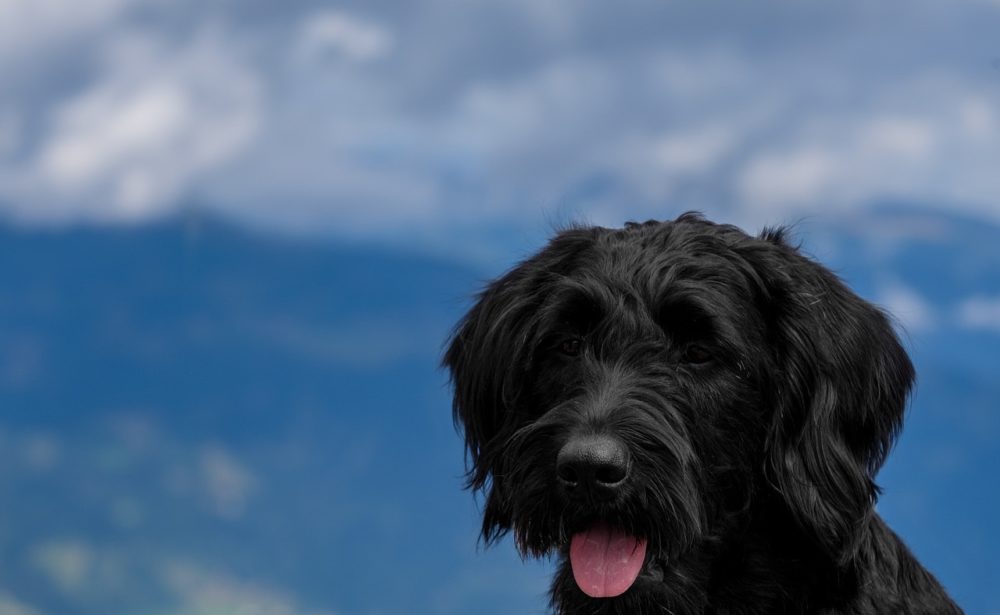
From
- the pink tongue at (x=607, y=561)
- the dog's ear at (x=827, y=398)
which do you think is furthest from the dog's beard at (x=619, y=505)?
the dog's ear at (x=827, y=398)

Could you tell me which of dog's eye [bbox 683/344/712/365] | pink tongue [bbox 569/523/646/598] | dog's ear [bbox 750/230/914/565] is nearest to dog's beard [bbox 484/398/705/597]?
pink tongue [bbox 569/523/646/598]

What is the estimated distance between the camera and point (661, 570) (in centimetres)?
454

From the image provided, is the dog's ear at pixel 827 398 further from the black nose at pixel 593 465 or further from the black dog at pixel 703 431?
the black nose at pixel 593 465

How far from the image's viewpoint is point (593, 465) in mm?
4230

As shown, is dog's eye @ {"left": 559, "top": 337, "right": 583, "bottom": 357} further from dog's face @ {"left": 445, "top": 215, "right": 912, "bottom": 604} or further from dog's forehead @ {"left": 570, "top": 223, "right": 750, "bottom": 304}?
dog's forehead @ {"left": 570, "top": 223, "right": 750, "bottom": 304}

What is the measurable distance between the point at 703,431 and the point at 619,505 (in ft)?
1.62

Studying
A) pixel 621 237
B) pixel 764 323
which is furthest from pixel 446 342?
pixel 764 323

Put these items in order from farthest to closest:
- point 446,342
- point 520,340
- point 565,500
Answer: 1. point 446,342
2. point 520,340
3. point 565,500

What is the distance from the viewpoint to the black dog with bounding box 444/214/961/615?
14.4 feet

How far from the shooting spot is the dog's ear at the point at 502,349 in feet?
16.6

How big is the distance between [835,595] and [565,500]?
1121 mm

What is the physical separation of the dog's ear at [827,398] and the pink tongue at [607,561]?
0.63 m

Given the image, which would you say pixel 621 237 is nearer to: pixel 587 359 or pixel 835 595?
pixel 587 359

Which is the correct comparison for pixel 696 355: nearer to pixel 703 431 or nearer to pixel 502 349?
pixel 703 431
